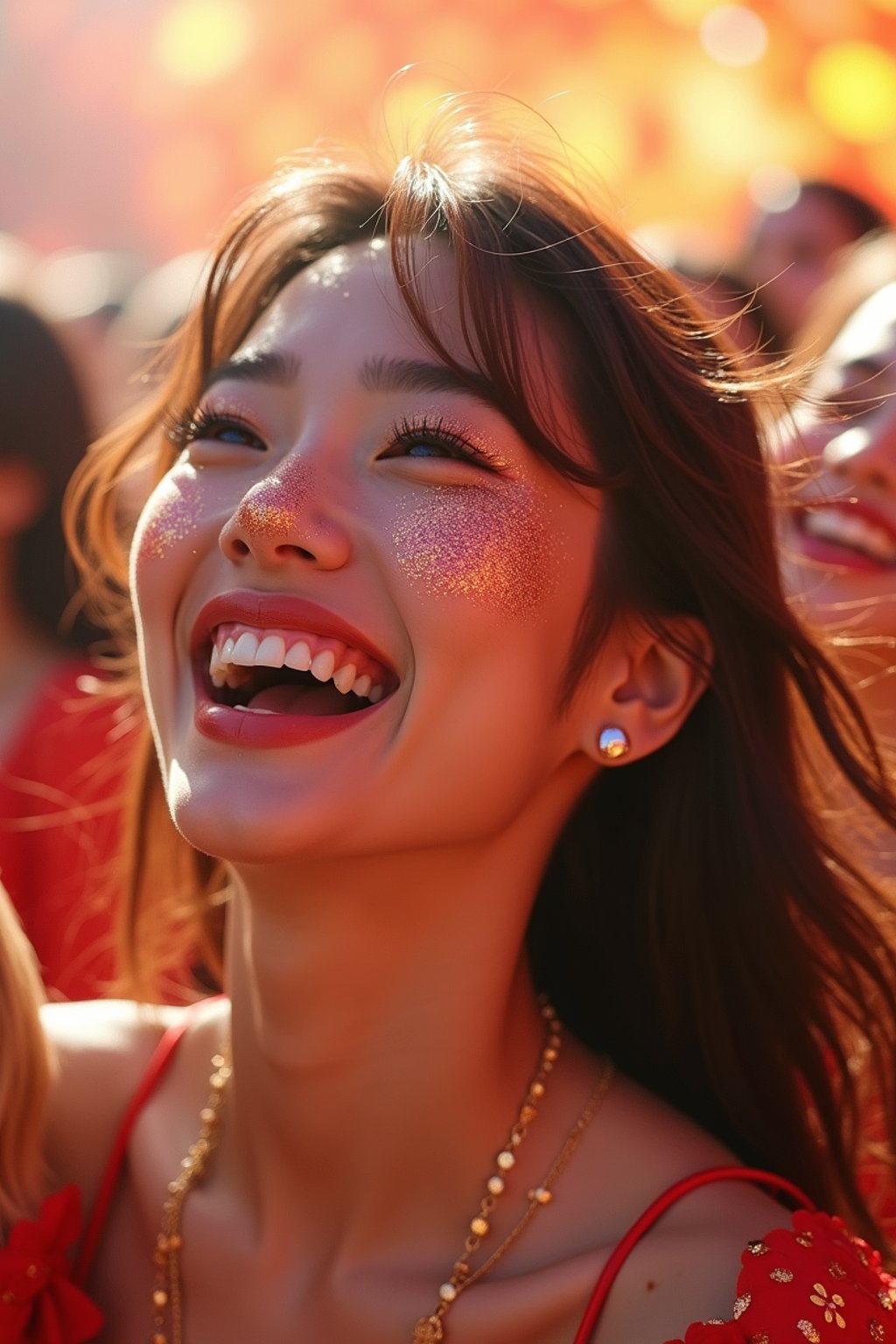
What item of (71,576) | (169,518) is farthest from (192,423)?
(71,576)

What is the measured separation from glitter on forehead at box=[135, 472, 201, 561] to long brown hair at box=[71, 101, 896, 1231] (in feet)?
0.82

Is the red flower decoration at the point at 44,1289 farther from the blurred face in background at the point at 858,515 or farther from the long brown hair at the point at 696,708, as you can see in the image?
the blurred face in background at the point at 858,515

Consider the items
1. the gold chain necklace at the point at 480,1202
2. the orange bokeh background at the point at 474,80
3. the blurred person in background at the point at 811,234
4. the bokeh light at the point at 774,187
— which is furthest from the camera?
the orange bokeh background at the point at 474,80

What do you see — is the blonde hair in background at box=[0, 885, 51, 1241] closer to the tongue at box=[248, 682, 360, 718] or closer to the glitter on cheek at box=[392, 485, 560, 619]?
the tongue at box=[248, 682, 360, 718]

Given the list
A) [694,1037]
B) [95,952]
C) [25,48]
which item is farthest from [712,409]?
[25,48]

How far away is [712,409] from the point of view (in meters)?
1.72

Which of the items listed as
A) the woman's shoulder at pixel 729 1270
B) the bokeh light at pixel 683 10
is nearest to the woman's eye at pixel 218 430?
the woman's shoulder at pixel 729 1270

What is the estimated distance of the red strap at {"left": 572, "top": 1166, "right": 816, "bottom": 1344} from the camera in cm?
153

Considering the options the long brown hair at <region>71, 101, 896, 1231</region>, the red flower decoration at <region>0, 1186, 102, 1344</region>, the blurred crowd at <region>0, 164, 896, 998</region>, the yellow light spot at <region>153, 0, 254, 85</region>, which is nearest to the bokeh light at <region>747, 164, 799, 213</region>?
the blurred crowd at <region>0, 164, 896, 998</region>

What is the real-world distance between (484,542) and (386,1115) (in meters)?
0.66

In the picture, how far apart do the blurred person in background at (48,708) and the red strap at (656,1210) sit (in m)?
1.07

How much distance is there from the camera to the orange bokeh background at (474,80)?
5938 mm

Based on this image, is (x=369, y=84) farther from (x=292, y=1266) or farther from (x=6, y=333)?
(x=292, y=1266)

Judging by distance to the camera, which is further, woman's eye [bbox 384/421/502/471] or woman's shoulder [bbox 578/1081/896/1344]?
woman's eye [bbox 384/421/502/471]
